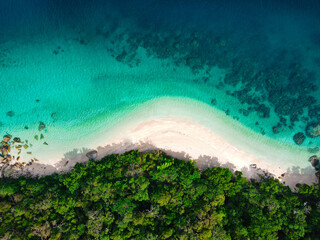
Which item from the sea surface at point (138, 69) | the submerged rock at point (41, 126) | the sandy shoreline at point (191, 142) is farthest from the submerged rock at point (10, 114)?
the sandy shoreline at point (191, 142)

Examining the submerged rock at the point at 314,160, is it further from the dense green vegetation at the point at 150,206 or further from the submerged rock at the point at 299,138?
the dense green vegetation at the point at 150,206

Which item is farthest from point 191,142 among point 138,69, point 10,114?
point 10,114

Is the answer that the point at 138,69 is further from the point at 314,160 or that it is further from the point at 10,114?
the point at 314,160

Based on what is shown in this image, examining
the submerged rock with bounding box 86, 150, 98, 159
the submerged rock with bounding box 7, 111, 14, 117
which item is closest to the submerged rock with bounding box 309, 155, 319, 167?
the submerged rock with bounding box 86, 150, 98, 159

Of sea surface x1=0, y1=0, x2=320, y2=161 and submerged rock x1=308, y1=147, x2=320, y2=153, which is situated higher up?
sea surface x1=0, y1=0, x2=320, y2=161

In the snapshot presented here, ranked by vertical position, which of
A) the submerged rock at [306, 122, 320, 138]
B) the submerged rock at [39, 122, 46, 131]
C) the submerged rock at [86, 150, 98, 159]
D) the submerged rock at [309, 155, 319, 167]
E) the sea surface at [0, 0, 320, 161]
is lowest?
the submerged rock at [86, 150, 98, 159]

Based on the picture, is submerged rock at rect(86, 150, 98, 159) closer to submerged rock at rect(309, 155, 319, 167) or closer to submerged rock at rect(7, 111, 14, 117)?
submerged rock at rect(7, 111, 14, 117)
